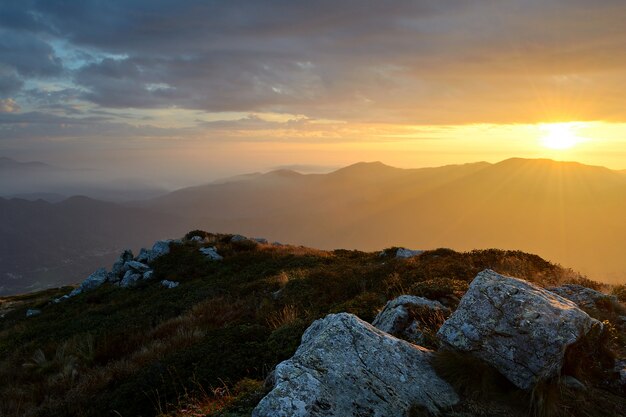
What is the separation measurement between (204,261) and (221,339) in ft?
62.7

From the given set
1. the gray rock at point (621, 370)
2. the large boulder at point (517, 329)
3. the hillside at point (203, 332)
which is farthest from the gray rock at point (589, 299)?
the large boulder at point (517, 329)

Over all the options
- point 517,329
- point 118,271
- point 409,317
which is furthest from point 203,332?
point 118,271

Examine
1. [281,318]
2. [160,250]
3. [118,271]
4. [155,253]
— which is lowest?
[118,271]

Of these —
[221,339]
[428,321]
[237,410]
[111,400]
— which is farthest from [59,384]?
[428,321]

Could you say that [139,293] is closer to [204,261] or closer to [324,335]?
[204,261]

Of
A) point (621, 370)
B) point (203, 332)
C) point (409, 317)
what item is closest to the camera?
point (621, 370)

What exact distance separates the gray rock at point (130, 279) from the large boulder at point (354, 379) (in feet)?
83.4

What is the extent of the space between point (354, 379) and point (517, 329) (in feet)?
9.08

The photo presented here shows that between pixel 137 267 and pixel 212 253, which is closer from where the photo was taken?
pixel 137 267

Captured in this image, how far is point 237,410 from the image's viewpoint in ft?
18.2

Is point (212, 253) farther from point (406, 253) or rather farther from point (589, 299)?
point (589, 299)

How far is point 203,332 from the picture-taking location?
13047 mm

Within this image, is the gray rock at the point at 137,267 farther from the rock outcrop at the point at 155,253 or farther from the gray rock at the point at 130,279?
the rock outcrop at the point at 155,253

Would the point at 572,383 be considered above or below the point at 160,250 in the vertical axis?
above
